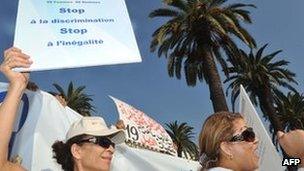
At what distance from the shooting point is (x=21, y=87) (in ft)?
11.3

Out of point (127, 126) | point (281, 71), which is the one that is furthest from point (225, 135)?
point (281, 71)

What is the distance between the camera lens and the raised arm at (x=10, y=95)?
10.7 ft

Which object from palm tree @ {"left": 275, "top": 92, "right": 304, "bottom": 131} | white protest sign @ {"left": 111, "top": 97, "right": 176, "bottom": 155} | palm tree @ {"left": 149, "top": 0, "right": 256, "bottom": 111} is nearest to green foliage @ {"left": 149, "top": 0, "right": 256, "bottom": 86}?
palm tree @ {"left": 149, "top": 0, "right": 256, "bottom": 111}

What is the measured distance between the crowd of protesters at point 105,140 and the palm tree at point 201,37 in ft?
88.5

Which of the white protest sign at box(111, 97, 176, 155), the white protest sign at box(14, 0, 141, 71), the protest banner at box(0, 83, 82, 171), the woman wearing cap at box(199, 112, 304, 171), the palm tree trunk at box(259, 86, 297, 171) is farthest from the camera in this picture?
the palm tree trunk at box(259, 86, 297, 171)

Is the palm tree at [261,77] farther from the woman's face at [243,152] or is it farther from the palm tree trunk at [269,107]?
the woman's face at [243,152]

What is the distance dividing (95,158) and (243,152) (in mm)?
1075

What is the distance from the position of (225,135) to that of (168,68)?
30.3 m

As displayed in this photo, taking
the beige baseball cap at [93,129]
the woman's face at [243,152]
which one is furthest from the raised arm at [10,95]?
the woman's face at [243,152]

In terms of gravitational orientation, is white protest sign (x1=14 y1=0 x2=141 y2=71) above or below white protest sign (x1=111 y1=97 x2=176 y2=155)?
above

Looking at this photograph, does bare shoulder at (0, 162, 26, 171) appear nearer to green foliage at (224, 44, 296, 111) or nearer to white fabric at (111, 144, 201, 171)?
white fabric at (111, 144, 201, 171)

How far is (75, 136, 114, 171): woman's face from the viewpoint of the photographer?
4.20 m

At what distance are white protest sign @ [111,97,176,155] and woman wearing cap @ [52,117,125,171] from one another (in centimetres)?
413

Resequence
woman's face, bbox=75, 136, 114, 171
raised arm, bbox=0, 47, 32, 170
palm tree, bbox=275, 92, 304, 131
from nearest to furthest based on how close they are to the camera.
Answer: raised arm, bbox=0, 47, 32, 170 < woman's face, bbox=75, 136, 114, 171 < palm tree, bbox=275, 92, 304, 131
